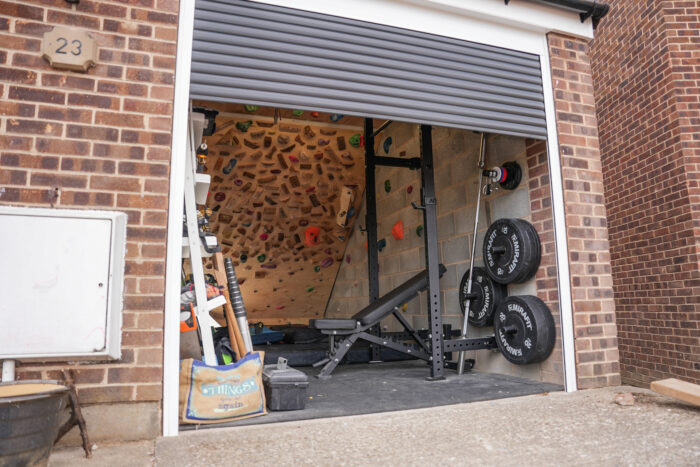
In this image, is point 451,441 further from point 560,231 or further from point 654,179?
point 654,179

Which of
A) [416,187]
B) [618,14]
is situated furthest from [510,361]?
[618,14]

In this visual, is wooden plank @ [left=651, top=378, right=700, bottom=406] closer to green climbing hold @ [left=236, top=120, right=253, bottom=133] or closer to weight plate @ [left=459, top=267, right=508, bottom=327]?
weight plate @ [left=459, top=267, right=508, bottom=327]

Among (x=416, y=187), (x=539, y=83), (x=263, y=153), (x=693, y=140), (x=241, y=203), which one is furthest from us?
(x=241, y=203)

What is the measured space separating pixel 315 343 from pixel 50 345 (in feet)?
13.1

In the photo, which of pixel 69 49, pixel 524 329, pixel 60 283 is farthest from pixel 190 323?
pixel 524 329

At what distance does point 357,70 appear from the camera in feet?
9.17

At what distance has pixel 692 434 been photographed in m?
2.04

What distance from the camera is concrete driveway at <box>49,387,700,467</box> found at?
1781 mm

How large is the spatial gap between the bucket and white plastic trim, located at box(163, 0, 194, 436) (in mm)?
589

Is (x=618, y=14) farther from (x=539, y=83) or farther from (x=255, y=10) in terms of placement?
(x=255, y=10)

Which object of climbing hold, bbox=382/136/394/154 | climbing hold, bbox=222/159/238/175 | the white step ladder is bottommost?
the white step ladder

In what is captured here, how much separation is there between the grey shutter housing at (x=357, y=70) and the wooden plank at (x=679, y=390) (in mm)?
1739

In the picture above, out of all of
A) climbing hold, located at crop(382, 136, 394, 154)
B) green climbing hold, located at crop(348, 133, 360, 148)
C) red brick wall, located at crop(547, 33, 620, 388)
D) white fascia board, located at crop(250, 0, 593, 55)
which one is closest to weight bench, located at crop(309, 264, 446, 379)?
red brick wall, located at crop(547, 33, 620, 388)

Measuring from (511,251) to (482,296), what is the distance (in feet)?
1.88
